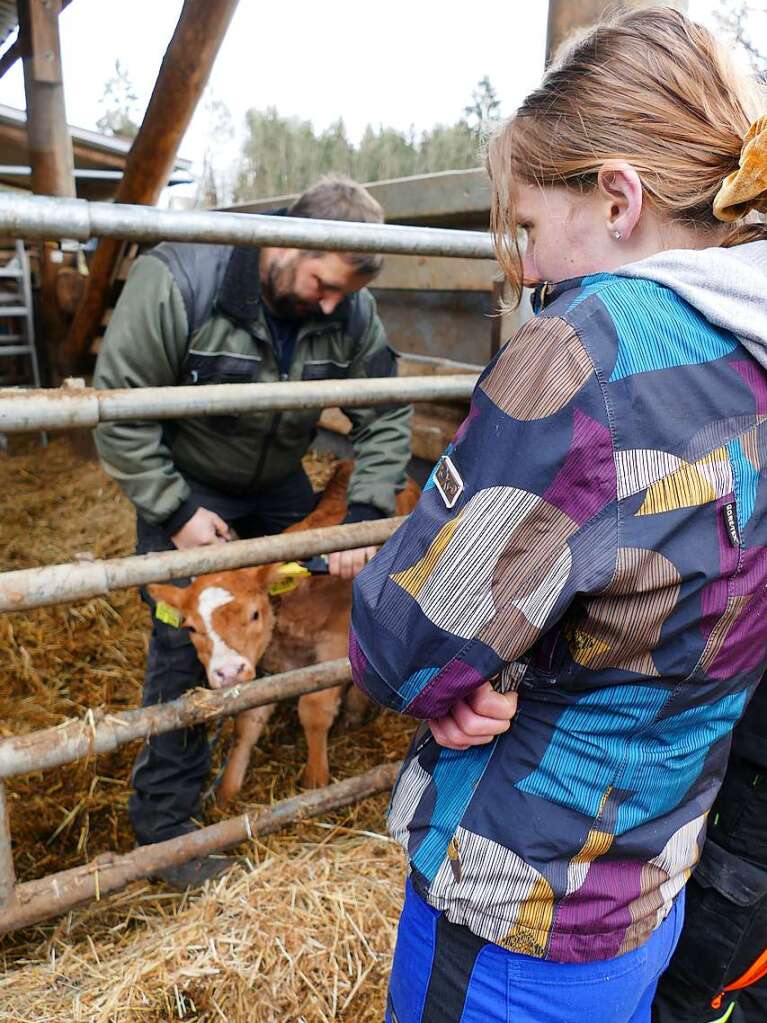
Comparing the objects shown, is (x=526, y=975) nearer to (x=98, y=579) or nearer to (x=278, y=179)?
(x=98, y=579)

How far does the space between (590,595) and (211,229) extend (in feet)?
4.03

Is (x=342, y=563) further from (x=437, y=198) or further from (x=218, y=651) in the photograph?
(x=437, y=198)

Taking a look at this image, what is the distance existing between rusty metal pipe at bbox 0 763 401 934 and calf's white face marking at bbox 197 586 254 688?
1.70ft

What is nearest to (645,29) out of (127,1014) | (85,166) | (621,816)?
(621,816)

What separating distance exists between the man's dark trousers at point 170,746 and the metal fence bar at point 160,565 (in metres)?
0.83

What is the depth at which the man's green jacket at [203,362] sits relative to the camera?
2.46 m

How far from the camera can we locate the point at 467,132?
1078 centimetres

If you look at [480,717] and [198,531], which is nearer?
[480,717]

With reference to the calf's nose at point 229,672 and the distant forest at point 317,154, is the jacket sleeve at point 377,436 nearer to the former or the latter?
the calf's nose at point 229,672

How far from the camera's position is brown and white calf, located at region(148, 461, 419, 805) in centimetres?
280

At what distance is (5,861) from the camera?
1.73m

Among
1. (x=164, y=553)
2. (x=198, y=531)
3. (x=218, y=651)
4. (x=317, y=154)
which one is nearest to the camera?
(x=164, y=553)

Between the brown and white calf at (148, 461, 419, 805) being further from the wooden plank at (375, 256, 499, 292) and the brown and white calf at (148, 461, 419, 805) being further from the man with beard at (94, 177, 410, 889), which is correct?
the wooden plank at (375, 256, 499, 292)

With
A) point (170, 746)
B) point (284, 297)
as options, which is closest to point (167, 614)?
point (170, 746)
